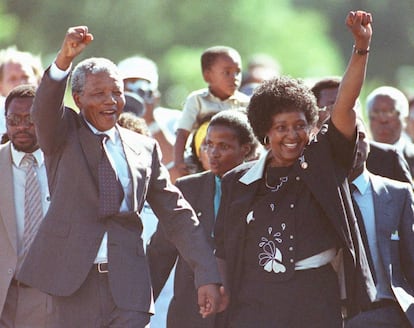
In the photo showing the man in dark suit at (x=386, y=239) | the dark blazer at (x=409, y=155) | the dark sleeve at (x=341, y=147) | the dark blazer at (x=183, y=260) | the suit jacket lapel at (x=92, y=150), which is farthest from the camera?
the dark blazer at (x=409, y=155)

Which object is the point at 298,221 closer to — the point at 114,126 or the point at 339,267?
the point at 339,267

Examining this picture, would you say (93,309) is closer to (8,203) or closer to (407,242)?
(8,203)

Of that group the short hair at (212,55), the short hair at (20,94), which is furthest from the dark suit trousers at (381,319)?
the short hair at (212,55)

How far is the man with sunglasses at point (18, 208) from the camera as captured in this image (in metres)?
10.5

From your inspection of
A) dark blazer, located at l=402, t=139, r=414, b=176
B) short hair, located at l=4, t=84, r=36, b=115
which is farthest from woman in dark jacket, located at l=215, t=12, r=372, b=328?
dark blazer, located at l=402, t=139, r=414, b=176

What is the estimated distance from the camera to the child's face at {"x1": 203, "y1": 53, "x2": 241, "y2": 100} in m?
13.1

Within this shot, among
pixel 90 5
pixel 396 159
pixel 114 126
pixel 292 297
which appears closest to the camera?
pixel 292 297

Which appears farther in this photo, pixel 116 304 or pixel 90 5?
pixel 90 5

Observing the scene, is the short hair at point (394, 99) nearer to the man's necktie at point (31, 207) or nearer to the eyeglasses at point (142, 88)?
the eyeglasses at point (142, 88)

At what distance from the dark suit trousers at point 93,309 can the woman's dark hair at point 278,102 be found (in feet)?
4.12

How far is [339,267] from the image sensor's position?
906 cm

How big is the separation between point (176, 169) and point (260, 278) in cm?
391

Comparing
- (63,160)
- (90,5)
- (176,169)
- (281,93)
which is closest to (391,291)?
(281,93)

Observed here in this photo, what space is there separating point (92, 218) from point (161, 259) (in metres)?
1.54
